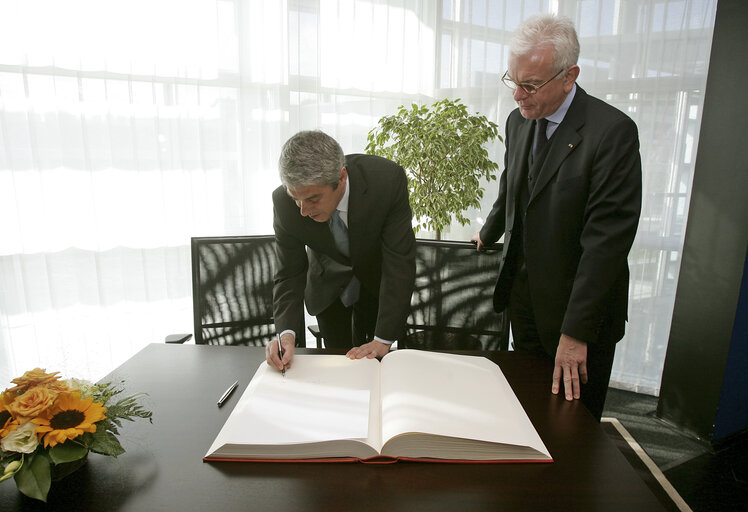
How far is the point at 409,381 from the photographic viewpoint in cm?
112

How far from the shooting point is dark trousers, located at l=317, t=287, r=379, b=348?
203 centimetres

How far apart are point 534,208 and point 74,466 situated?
4.48 ft

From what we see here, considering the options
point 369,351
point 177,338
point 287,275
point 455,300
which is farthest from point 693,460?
point 177,338

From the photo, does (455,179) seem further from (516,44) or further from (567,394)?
(567,394)

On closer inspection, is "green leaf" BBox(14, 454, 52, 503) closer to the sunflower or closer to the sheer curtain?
the sunflower

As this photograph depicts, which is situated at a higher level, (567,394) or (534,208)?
(534,208)

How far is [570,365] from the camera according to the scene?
1271mm

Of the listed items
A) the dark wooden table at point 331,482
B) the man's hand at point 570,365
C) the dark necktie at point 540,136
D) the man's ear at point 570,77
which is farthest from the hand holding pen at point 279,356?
the man's ear at point 570,77

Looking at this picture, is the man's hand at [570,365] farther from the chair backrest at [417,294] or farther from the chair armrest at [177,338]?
the chair armrest at [177,338]

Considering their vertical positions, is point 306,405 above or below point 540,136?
below

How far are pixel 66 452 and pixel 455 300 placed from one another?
4.51ft

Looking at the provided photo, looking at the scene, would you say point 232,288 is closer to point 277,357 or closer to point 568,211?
point 277,357

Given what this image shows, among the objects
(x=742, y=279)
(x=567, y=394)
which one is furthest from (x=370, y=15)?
(x=567, y=394)

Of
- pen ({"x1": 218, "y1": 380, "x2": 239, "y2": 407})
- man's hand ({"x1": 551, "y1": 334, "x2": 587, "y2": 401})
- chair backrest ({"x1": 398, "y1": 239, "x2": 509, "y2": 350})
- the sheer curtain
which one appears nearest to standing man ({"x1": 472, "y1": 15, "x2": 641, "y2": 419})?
man's hand ({"x1": 551, "y1": 334, "x2": 587, "y2": 401})
